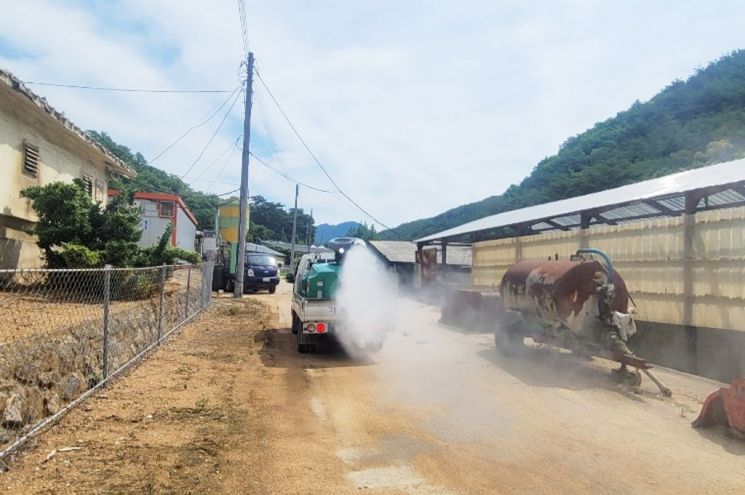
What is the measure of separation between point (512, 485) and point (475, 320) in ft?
33.4

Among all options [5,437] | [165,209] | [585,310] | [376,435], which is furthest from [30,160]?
[165,209]

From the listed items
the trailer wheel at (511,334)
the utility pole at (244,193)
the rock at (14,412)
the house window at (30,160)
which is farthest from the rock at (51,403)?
the utility pole at (244,193)

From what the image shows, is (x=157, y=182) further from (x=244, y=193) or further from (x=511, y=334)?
(x=511, y=334)

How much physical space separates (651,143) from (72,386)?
1940 inches

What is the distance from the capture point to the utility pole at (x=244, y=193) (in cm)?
2114

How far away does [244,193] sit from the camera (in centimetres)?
2169

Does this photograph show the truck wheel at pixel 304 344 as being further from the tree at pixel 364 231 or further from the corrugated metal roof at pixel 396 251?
the tree at pixel 364 231

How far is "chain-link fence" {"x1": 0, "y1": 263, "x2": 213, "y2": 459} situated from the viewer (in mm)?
4504

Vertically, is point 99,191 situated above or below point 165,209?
below

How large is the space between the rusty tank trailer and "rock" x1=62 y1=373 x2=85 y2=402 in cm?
674

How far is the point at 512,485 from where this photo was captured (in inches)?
162

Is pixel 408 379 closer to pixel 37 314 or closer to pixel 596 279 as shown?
pixel 596 279

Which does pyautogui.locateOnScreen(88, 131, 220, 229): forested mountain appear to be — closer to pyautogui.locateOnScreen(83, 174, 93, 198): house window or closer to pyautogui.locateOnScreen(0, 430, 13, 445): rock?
pyautogui.locateOnScreen(83, 174, 93, 198): house window

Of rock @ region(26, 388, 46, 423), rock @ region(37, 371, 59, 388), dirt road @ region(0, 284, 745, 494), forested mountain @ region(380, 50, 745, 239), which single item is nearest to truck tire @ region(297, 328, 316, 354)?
dirt road @ region(0, 284, 745, 494)
